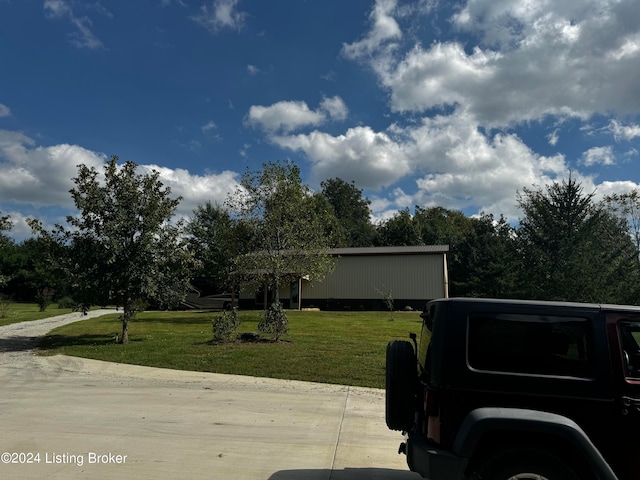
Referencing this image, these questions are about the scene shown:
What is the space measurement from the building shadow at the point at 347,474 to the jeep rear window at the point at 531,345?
1.95 m

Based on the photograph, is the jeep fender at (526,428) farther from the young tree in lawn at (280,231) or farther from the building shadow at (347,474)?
the young tree in lawn at (280,231)

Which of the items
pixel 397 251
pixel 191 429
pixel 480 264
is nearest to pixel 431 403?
pixel 191 429

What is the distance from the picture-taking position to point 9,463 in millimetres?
4918

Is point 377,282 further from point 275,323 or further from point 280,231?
point 275,323

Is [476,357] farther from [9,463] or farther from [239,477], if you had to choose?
[9,463]

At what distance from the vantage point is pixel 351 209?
76.8m

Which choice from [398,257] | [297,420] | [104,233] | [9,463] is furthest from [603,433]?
[398,257]

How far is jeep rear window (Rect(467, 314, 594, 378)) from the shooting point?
11.7 ft

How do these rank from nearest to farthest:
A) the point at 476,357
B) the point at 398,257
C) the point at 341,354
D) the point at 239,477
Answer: the point at 476,357 → the point at 239,477 → the point at 341,354 → the point at 398,257

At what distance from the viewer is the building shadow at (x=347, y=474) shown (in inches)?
184

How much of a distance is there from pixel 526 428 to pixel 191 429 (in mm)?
4470

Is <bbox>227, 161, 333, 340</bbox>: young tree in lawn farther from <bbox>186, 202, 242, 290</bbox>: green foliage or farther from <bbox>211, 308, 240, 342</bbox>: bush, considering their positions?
<bbox>211, 308, 240, 342</bbox>: bush

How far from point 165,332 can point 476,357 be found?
55.5 feet

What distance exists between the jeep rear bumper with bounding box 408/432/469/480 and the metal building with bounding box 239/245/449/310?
30.3 metres
